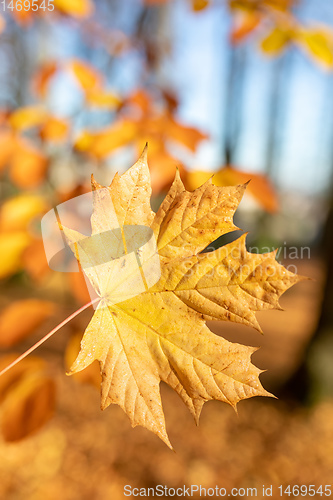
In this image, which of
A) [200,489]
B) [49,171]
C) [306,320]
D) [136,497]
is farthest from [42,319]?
[306,320]

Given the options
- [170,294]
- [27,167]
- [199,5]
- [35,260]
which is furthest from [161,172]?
[199,5]

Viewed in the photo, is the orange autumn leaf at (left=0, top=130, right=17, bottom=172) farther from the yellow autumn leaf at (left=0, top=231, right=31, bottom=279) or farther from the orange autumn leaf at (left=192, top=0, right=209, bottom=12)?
the orange autumn leaf at (left=192, top=0, right=209, bottom=12)

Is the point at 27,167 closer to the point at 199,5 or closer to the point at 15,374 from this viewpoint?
the point at 15,374

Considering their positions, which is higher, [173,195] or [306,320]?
[173,195]

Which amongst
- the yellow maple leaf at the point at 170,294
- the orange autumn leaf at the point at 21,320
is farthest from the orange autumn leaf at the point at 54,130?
the yellow maple leaf at the point at 170,294

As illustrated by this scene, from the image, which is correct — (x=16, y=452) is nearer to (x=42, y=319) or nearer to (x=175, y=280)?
(x=42, y=319)

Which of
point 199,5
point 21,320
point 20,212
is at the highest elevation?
point 199,5
